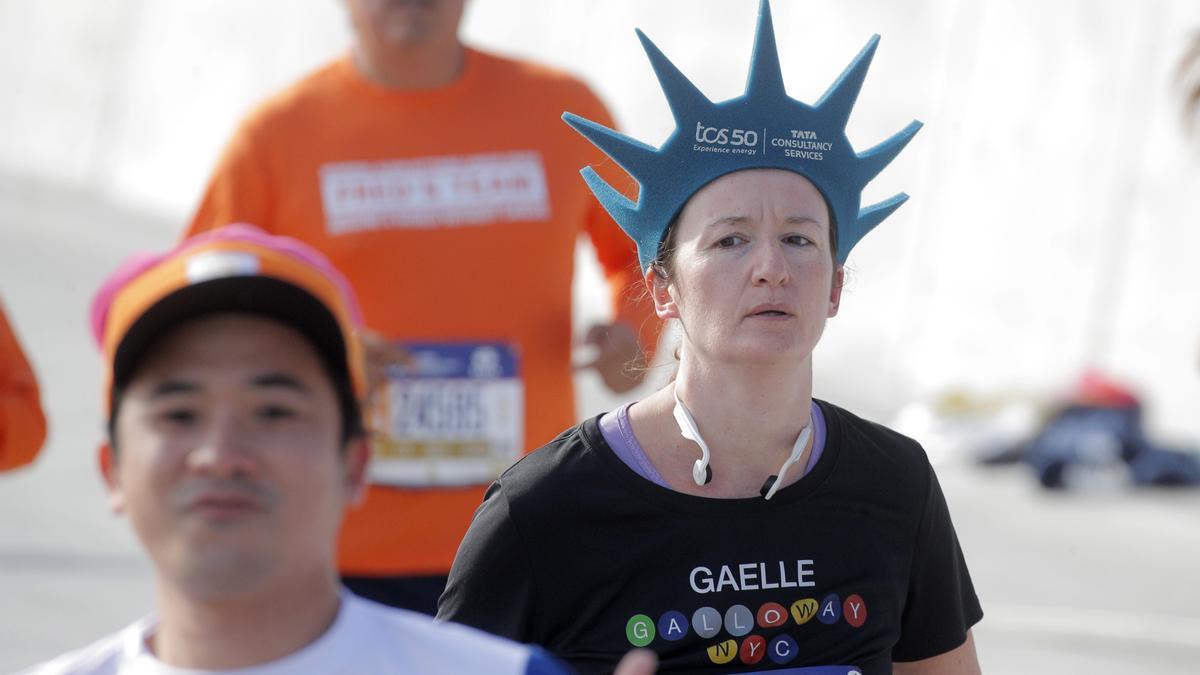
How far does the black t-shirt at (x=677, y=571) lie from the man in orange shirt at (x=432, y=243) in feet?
3.81

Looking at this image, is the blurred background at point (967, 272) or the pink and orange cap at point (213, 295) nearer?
the pink and orange cap at point (213, 295)

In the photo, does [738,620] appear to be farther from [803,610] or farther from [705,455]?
[705,455]

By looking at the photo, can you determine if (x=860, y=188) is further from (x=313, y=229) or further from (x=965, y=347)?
(x=965, y=347)

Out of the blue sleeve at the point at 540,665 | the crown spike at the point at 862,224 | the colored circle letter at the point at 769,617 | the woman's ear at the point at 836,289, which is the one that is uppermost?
the crown spike at the point at 862,224

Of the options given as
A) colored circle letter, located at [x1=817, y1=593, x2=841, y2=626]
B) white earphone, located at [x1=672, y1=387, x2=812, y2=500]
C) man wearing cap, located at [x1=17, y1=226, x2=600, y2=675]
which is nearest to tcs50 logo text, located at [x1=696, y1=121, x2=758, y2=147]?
white earphone, located at [x1=672, y1=387, x2=812, y2=500]

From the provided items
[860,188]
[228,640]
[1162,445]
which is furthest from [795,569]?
[1162,445]

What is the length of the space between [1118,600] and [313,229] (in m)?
4.39

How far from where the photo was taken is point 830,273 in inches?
116

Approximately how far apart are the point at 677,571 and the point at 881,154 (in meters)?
0.76

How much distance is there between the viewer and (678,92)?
3008 millimetres

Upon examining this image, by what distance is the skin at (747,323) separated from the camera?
286cm

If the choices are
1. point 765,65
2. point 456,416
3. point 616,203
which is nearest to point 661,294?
point 616,203

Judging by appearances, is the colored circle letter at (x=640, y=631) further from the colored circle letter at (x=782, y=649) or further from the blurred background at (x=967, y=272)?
the blurred background at (x=967, y=272)

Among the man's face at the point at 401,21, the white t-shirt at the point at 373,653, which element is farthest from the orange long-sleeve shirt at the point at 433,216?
the white t-shirt at the point at 373,653
